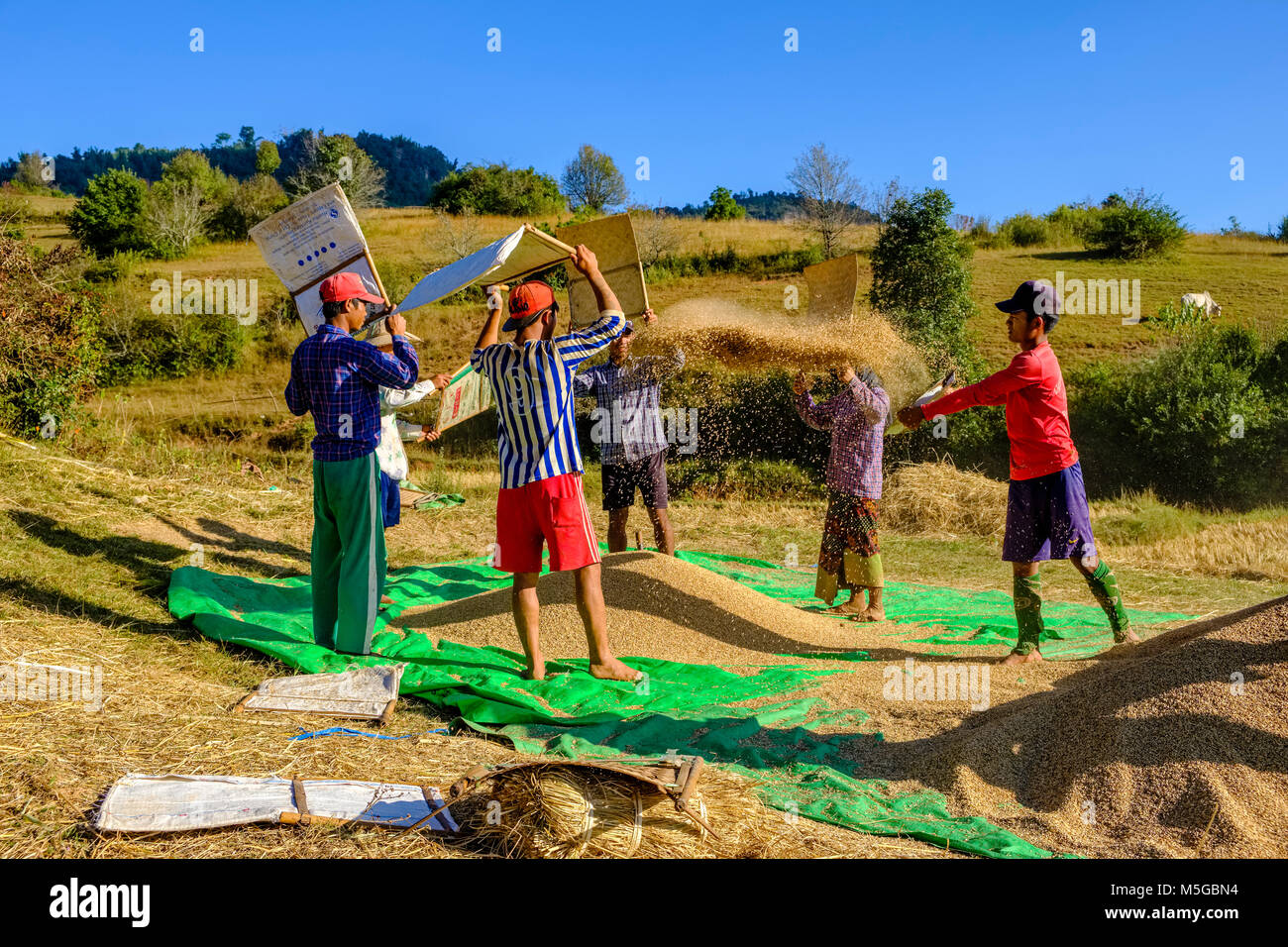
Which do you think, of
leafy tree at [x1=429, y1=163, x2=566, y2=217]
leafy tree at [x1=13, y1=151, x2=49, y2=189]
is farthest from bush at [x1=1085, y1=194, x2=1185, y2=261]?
leafy tree at [x1=13, y1=151, x2=49, y2=189]

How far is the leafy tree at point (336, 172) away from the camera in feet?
93.7

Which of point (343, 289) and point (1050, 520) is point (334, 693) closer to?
point (343, 289)

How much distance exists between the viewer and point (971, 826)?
2.75 metres

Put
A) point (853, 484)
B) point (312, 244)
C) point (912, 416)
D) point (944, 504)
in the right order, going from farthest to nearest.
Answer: point (944, 504) → point (853, 484) → point (312, 244) → point (912, 416)

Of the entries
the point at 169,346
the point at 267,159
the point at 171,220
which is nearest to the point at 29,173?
the point at 267,159

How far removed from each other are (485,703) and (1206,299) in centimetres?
1592

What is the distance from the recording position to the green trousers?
4082 millimetres

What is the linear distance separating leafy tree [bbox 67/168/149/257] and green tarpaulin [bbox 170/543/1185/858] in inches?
1064

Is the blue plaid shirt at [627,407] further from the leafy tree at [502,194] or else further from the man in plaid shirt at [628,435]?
the leafy tree at [502,194]

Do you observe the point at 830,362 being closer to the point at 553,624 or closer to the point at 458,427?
the point at 553,624

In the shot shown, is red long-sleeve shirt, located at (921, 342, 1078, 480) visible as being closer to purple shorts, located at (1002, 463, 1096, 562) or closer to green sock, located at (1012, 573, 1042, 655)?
purple shorts, located at (1002, 463, 1096, 562)

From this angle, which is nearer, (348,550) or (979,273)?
(348,550)

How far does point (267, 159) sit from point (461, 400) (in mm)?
32779

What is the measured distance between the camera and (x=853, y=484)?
17.3 ft
